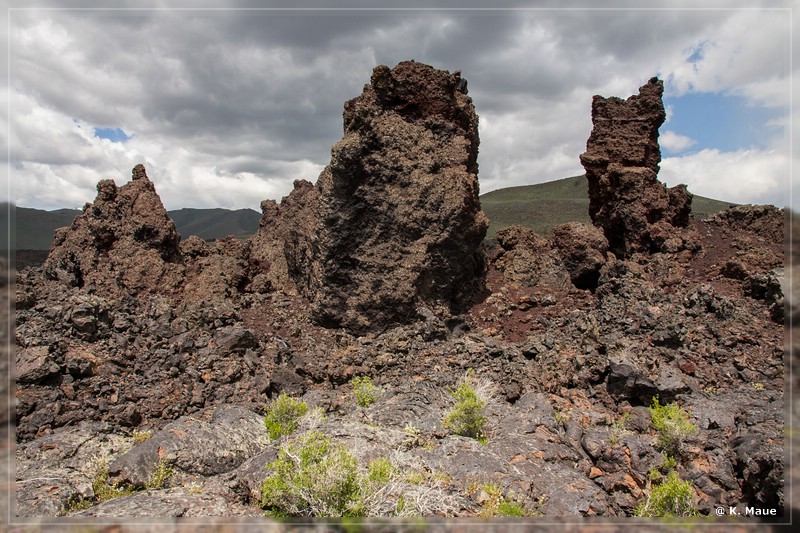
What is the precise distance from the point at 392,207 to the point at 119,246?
25.3 ft

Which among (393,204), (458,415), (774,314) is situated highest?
(393,204)

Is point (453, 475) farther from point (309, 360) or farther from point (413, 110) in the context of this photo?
point (413, 110)

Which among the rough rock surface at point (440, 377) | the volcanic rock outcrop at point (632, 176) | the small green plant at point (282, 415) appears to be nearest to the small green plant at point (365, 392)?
the rough rock surface at point (440, 377)

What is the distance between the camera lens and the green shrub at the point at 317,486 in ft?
14.9

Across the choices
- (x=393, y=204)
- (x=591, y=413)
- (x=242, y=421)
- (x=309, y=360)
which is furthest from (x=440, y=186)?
(x=242, y=421)

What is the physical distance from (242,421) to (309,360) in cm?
346

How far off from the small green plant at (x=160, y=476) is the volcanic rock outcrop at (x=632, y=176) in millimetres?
15192

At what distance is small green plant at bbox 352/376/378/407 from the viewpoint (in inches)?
380

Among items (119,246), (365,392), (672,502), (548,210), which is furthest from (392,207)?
(548,210)

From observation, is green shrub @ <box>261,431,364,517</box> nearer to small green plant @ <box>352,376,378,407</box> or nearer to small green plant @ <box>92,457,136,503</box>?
small green plant @ <box>92,457,136,503</box>

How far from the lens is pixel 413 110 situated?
14.0 m

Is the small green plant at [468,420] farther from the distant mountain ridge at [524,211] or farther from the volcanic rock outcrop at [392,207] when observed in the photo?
the distant mountain ridge at [524,211]

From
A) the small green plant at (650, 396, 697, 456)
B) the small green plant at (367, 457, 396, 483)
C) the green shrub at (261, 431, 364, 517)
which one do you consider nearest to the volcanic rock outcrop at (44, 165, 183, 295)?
the green shrub at (261, 431, 364, 517)

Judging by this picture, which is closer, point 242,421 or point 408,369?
point 242,421
